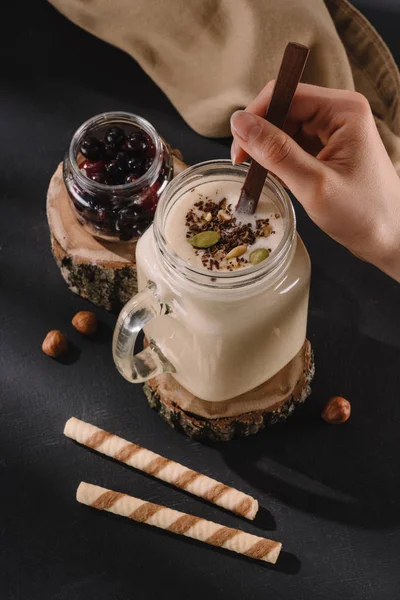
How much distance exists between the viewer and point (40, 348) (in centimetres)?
175

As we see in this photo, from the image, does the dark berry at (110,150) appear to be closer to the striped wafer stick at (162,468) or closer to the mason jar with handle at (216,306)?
the mason jar with handle at (216,306)

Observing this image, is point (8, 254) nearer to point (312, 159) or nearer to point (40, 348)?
point (40, 348)

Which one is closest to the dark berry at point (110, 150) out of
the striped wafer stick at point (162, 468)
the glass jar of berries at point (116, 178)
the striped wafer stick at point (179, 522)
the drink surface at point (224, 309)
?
the glass jar of berries at point (116, 178)

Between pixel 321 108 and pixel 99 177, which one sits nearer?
pixel 321 108

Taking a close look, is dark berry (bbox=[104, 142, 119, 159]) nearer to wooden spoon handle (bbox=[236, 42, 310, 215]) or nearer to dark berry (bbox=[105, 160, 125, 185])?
dark berry (bbox=[105, 160, 125, 185])

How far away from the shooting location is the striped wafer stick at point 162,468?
1576 millimetres

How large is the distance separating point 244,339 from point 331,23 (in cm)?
86

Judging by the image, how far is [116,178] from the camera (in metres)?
1.61

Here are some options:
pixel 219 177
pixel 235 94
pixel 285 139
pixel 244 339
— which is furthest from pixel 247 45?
pixel 244 339

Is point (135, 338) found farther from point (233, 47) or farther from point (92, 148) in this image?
point (233, 47)

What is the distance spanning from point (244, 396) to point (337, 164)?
50 cm

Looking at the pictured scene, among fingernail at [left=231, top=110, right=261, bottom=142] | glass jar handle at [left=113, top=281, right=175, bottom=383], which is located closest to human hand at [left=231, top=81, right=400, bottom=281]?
fingernail at [left=231, top=110, right=261, bottom=142]

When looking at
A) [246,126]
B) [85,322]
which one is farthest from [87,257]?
[246,126]

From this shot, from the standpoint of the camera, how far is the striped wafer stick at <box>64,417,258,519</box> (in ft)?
5.17
